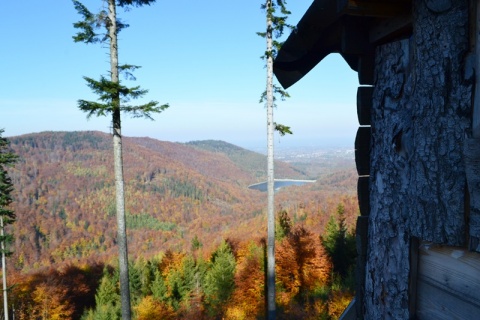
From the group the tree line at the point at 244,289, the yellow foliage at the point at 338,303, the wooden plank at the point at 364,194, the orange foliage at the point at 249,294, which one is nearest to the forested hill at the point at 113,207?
the tree line at the point at 244,289

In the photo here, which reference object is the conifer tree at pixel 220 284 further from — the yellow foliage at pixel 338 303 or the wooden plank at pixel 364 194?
the wooden plank at pixel 364 194

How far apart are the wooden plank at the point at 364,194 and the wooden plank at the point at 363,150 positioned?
4cm

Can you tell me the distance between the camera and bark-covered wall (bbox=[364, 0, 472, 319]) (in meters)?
1.29

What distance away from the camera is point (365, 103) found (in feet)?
6.24

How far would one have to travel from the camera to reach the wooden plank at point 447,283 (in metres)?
1.30

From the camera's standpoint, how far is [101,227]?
109312mm

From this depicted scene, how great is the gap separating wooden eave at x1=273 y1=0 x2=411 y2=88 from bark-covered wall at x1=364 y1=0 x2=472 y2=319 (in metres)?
0.10

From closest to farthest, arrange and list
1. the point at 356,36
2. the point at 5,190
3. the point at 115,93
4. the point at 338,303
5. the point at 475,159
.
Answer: the point at 475,159, the point at 356,36, the point at 115,93, the point at 5,190, the point at 338,303

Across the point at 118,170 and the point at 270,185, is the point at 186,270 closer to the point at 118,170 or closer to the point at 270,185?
the point at 270,185

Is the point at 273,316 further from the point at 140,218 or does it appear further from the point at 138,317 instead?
the point at 140,218

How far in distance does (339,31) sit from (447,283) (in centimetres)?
147

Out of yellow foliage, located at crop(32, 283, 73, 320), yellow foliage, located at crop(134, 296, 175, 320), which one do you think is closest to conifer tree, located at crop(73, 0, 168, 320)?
yellow foliage, located at crop(134, 296, 175, 320)

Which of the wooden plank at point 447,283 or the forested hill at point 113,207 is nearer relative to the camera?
the wooden plank at point 447,283

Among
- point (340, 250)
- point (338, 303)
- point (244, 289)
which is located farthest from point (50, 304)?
point (338, 303)
